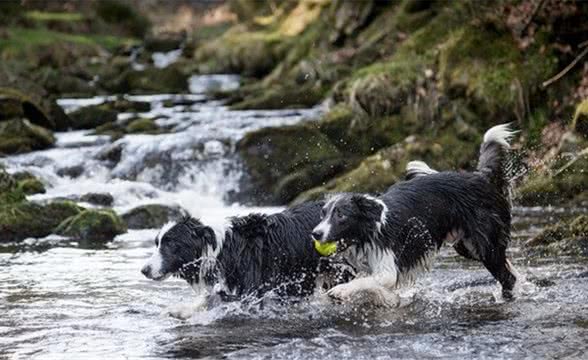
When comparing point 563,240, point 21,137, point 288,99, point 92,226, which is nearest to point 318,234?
point 563,240

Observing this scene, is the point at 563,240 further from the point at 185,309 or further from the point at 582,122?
the point at 185,309

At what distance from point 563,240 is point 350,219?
13.4 feet

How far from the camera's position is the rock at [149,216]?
15133 millimetres

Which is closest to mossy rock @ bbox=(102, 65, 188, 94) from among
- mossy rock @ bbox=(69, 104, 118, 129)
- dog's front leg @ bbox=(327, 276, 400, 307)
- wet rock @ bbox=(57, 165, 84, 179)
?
mossy rock @ bbox=(69, 104, 118, 129)

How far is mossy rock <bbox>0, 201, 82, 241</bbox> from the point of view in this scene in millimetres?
13969

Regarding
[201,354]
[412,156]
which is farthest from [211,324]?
[412,156]

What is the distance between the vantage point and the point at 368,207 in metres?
8.11

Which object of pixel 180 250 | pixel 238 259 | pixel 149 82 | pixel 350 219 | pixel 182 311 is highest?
Answer: pixel 149 82

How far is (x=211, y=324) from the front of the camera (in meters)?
8.02

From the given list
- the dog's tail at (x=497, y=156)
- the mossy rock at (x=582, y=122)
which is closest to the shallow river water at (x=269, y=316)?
the dog's tail at (x=497, y=156)

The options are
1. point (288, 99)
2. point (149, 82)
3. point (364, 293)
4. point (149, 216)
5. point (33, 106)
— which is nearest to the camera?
point (364, 293)

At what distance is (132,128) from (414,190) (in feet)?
49.3

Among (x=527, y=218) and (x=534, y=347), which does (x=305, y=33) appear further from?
(x=534, y=347)

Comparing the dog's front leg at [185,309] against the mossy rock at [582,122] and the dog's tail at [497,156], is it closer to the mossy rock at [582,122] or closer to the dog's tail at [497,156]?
the dog's tail at [497,156]
